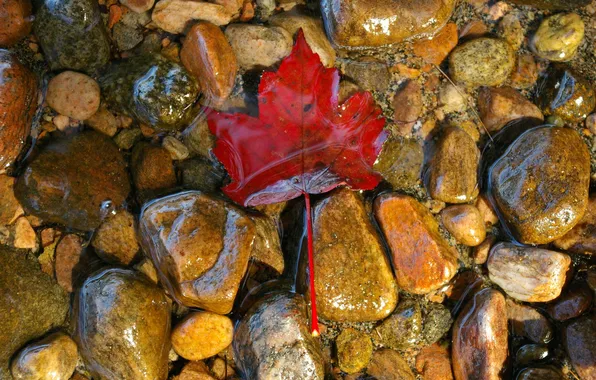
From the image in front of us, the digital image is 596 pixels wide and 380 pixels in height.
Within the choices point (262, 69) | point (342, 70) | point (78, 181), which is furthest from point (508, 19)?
point (78, 181)

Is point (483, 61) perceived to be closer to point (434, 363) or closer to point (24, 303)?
point (434, 363)

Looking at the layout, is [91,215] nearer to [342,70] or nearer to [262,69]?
[262,69]

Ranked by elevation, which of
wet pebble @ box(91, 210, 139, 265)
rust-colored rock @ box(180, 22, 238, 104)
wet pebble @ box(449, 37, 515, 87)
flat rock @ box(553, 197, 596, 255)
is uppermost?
rust-colored rock @ box(180, 22, 238, 104)

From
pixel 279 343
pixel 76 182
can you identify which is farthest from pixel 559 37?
pixel 76 182

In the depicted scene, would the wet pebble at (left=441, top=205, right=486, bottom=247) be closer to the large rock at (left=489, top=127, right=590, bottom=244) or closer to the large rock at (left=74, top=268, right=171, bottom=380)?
the large rock at (left=489, top=127, right=590, bottom=244)

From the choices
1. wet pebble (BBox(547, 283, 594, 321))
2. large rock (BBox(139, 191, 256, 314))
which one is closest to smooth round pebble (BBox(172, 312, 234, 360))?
large rock (BBox(139, 191, 256, 314))

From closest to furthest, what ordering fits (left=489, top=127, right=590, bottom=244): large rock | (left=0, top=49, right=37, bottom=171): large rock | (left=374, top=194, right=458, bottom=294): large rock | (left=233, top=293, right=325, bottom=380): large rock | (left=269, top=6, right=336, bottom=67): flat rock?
(left=233, top=293, right=325, bottom=380): large rock → (left=0, top=49, right=37, bottom=171): large rock → (left=489, top=127, right=590, bottom=244): large rock → (left=374, top=194, right=458, bottom=294): large rock → (left=269, top=6, right=336, bottom=67): flat rock

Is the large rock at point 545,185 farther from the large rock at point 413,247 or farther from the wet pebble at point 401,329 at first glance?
the wet pebble at point 401,329
